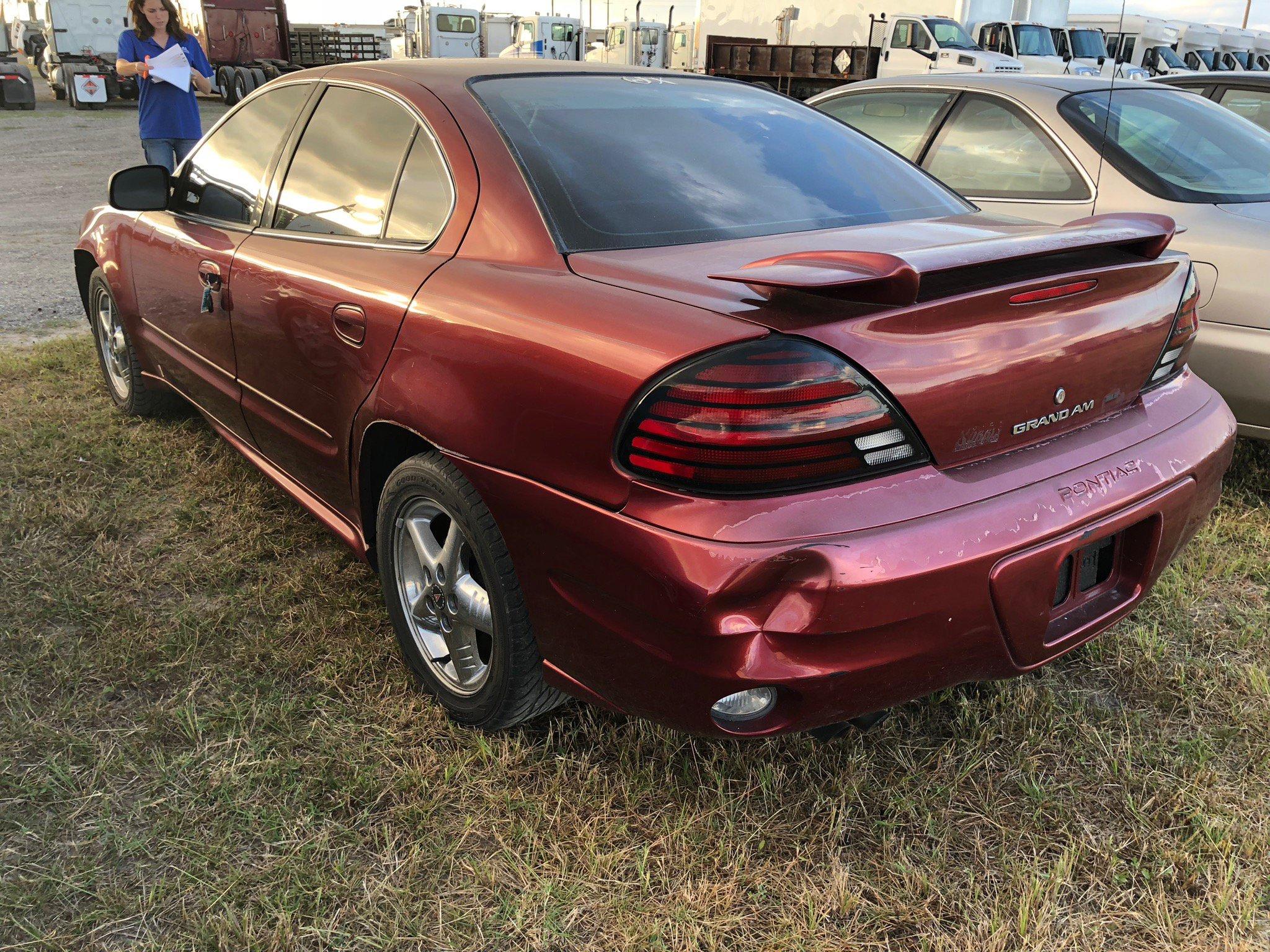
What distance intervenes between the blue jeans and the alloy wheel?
5043 millimetres

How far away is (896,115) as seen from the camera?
182 inches

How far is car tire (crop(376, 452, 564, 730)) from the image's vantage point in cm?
200

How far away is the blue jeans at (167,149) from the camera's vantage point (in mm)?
6328

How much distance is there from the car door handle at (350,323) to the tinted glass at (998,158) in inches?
102

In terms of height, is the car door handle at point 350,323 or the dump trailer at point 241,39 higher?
the dump trailer at point 241,39

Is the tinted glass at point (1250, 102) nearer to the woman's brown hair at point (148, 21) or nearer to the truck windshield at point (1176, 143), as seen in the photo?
the truck windshield at point (1176, 143)

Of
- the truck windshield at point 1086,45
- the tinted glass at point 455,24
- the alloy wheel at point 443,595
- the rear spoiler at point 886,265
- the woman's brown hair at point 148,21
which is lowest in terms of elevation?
the alloy wheel at point 443,595

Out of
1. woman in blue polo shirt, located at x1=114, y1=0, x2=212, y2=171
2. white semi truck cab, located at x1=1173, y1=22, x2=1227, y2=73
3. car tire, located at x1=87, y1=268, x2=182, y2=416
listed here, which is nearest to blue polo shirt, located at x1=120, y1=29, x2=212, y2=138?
woman in blue polo shirt, located at x1=114, y1=0, x2=212, y2=171

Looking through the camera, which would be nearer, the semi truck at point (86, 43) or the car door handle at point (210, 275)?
the car door handle at point (210, 275)

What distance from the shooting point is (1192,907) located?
180 centimetres

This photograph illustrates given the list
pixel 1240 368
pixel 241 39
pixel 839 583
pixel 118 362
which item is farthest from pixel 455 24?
pixel 839 583

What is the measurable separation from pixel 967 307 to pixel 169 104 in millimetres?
6033

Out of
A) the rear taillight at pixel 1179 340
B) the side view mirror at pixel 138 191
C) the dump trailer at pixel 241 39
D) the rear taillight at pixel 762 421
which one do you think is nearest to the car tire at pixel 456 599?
the rear taillight at pixel 762 421

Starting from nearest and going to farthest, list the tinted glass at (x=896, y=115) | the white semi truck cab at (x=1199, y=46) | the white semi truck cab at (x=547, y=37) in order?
the tinted glass at (x=896, y=115), the white semi truck cab at (x=1199, y=46), the white semi truck cab at (x=547, y=37)
